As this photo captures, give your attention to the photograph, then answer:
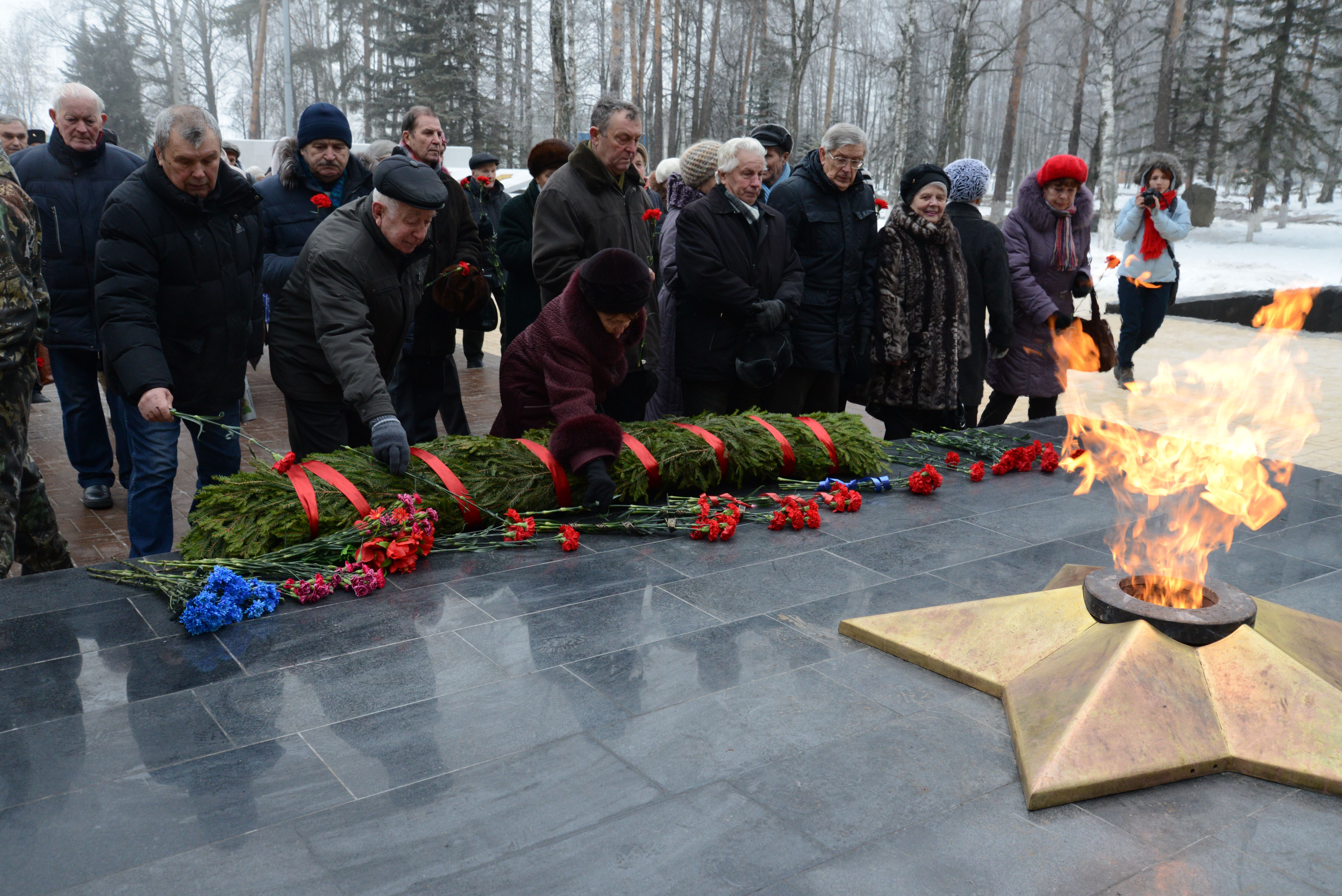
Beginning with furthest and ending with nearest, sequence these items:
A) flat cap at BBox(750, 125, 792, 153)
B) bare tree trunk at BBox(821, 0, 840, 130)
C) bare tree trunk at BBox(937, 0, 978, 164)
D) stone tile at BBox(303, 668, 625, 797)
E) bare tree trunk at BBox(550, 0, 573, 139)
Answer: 1. bare tree trunk at BBox(821, 0, 840, 130)
2. bare tree trunk at BBox(937, 0, 978, 164)
3. bare tree trunk at BBox(550, 0, 573, 139)
4. flat cap at BBox(750, 125, 792, 153)
5. stone tile at BBox(303, 668, 625, 797)

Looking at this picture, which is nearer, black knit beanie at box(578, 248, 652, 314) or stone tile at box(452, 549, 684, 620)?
stone tile at box(452, 549, 684, 620)

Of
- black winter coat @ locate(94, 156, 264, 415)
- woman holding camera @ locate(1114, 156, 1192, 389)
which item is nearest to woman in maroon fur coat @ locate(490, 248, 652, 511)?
black winter coat @ locate(94, 156, 264, 415)

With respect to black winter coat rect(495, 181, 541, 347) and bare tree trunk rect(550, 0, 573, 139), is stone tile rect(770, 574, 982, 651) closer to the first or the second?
black winter coat rect(495, 181, 541, 347)

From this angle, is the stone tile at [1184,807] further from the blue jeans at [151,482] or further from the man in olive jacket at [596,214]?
the blue jeans at [151,482]

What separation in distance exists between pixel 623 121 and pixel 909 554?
235 centimetres

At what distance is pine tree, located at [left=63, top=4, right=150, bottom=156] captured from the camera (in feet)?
130

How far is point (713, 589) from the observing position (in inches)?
138

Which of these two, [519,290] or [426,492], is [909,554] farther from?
[519,290]

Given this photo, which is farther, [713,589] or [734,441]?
[734,441]

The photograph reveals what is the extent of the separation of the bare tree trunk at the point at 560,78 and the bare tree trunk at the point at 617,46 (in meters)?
4.81

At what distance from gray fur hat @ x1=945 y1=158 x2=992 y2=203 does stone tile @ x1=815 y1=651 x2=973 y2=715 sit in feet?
11.6

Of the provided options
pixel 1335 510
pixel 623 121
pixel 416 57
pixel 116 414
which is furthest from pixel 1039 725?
pixel 416 57

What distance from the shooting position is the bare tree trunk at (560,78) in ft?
54.4

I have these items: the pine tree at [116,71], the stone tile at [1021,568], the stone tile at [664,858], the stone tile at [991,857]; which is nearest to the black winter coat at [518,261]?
the stone tile at [1021,568]
